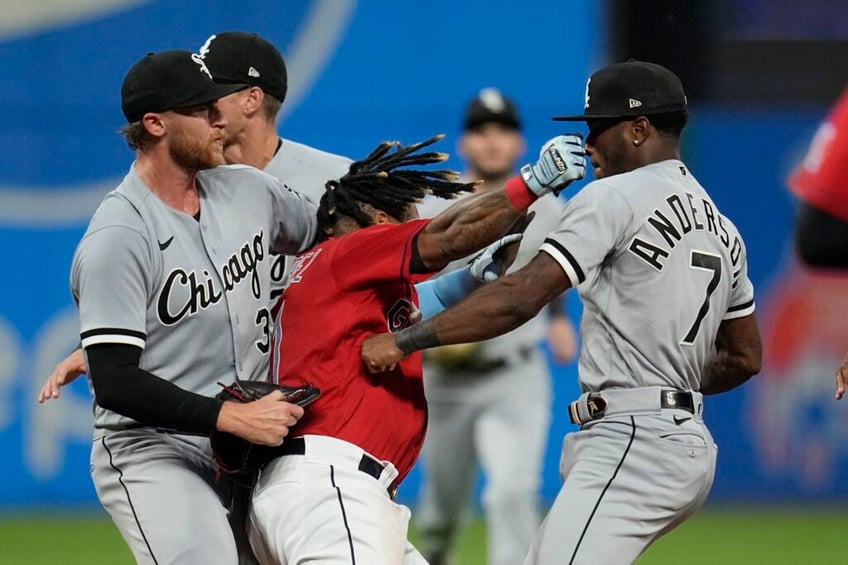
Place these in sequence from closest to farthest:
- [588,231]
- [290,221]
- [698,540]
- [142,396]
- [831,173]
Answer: [831,173], [142,396], [588,231], [290,221], [698,540]

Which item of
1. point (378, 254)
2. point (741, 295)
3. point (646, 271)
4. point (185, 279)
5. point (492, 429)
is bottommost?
point (492, 429)

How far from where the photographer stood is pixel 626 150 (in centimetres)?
463

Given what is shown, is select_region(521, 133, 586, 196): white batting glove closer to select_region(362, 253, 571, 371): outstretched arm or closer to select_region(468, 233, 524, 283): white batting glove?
select_region(362, 253, 571, 371): outstretched arm

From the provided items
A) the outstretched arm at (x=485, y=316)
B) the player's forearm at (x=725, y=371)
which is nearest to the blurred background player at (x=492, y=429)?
the player's forearm at (x=725, y=371)

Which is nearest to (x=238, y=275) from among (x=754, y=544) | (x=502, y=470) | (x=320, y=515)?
(x=320, y=515)

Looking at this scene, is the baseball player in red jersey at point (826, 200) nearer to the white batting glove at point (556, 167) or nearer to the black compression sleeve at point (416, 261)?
the white batting glove at point (556, 167)

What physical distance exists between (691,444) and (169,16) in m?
7.33

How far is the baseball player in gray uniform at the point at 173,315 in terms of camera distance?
412 centimetres

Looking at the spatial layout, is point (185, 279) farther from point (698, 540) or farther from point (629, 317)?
point (698, 540)

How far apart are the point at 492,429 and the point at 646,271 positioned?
121 inches

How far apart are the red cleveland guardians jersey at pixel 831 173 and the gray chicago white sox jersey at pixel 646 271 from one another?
148 centimetres

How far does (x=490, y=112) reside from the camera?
26.1 ft

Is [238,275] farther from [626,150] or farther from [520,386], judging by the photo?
[520,386]

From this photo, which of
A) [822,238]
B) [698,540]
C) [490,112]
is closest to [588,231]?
[822,238]
